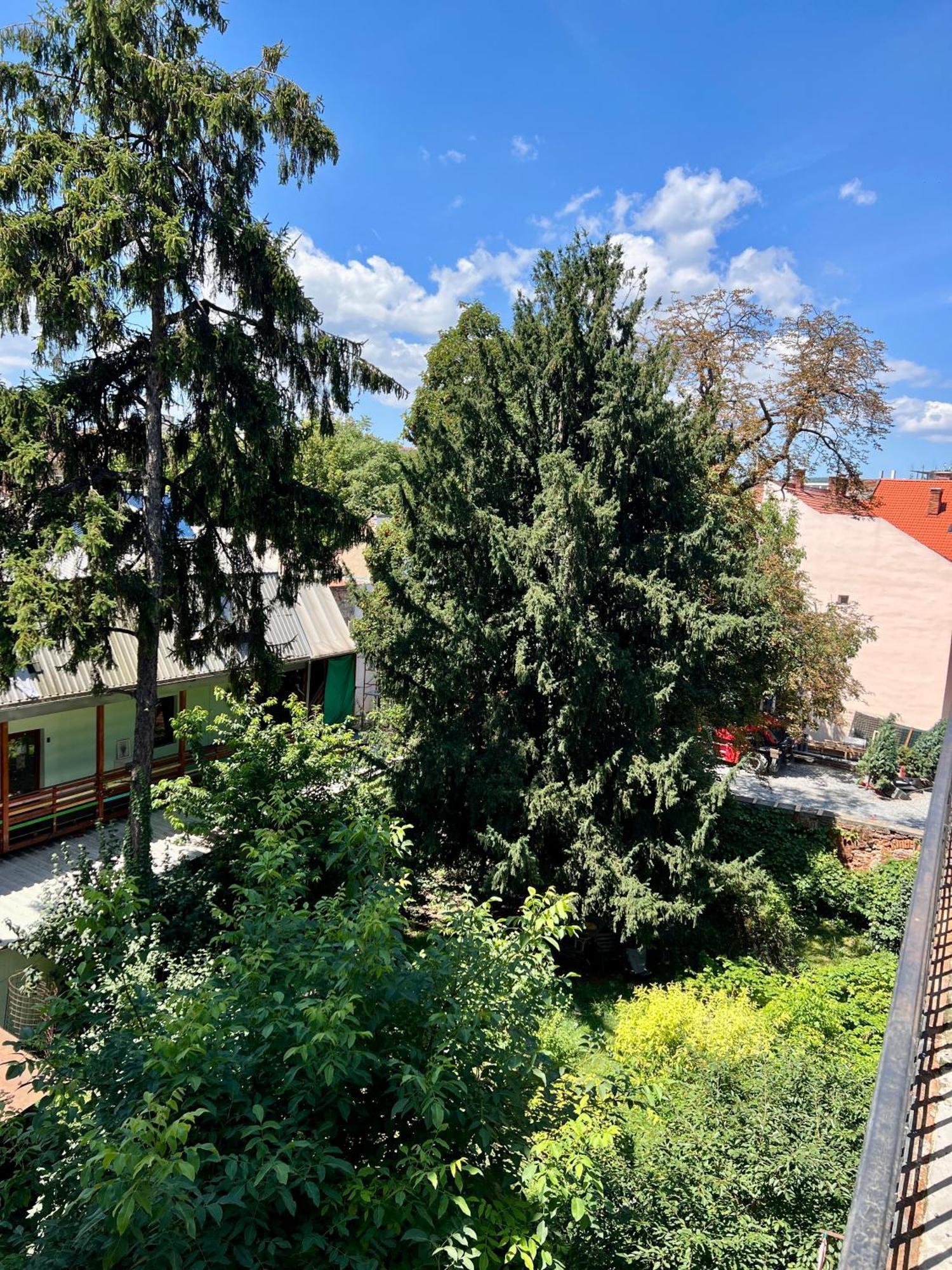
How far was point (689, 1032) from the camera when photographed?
7488mm

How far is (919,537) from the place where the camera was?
84.9 feet

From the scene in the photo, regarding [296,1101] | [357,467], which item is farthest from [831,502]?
[357,467]

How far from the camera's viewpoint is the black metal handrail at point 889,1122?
1.44 m

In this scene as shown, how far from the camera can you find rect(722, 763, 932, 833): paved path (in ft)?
53.8

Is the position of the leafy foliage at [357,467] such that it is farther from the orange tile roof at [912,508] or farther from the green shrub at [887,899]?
the orange tile roof at [912,508]

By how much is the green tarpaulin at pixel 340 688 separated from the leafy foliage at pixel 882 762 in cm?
1452

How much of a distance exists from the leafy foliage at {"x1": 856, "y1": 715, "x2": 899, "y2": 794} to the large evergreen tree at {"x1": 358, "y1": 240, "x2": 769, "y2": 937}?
1015 centimetres

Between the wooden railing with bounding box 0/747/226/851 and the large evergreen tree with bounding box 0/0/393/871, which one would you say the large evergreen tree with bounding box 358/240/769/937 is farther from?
the wooden railing with bounding box 0/747/226/851

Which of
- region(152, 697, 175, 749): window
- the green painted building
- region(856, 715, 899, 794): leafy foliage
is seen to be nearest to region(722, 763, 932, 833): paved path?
region(856, 715, 899, 794): leafy foliage

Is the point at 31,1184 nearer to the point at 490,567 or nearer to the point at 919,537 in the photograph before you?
the point at 490,567

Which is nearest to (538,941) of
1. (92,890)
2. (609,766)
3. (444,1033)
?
(444,1033)

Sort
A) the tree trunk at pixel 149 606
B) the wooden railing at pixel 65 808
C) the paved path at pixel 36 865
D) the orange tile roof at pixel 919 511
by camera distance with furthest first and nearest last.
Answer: the orange tile roof at pixel 919 511, the wooden railing at pixel 65 808, the paved path at pixel 36 865, the tree trunk at pixel 149 606

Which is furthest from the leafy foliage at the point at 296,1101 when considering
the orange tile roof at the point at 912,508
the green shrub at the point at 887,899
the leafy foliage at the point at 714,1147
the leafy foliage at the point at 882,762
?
the orange tile roof at the point at 912,508

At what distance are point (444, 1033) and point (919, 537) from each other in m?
28.4
